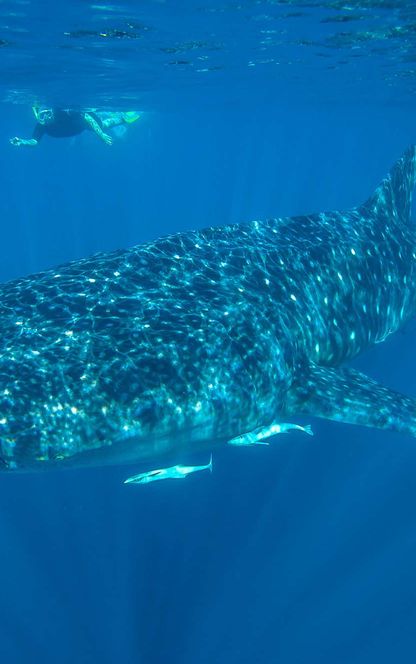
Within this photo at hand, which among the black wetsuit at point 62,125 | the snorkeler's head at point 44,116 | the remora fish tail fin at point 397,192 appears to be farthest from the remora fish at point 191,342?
the black wetsuit at point 62,125

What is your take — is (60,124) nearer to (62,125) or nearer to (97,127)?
(62,125)

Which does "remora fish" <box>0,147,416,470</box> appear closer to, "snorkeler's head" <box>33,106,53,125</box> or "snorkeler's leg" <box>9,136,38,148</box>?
"snorkeler's leg" <box>9,136,38,148</box>

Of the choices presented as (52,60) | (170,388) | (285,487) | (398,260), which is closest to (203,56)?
(52,60)

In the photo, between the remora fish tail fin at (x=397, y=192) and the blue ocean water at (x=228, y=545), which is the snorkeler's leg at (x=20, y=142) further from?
the remora fish tail fin at (x=397, y=192)

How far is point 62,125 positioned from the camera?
23.5m

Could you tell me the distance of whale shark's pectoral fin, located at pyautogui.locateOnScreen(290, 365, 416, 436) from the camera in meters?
7.88

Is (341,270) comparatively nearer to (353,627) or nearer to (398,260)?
(398,260)

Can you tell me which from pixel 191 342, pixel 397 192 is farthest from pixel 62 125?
pixel 191 342

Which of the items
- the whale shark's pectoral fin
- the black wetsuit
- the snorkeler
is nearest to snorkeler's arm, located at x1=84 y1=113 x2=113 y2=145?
the snorkeler

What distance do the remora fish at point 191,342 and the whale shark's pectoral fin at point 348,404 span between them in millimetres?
20

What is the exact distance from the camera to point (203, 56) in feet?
78.4

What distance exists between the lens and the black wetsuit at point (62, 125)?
75.3ft

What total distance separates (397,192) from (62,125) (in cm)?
1659

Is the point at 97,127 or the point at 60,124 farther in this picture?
the point at 97,127
